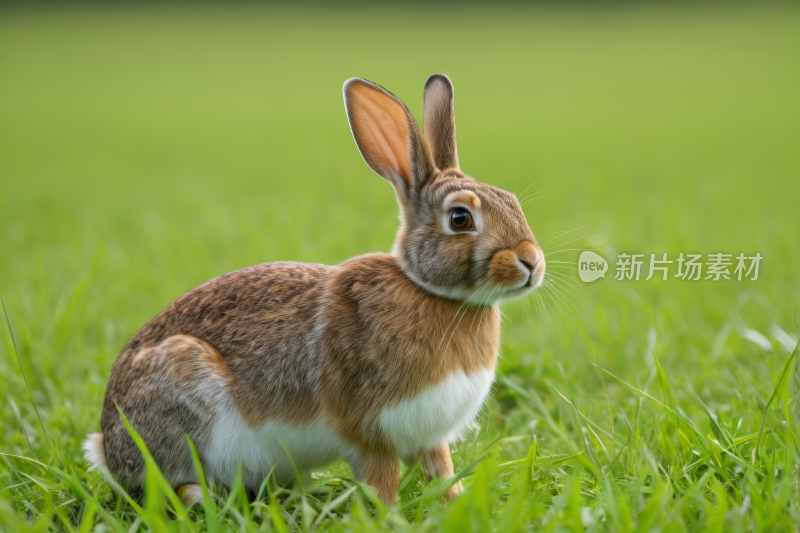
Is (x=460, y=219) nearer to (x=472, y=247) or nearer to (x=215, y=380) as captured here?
(x=472, y=247)

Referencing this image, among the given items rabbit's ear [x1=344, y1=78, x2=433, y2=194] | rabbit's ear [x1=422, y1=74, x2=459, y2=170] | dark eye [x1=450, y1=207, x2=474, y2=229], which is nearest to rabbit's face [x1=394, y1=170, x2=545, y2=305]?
dark eye [x1=450, y1=207, x2=474, y2=229]

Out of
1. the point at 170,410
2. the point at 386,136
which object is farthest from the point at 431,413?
the point at 386,136

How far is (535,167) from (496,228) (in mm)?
7132

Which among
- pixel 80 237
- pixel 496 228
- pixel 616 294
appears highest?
pixel 496 228

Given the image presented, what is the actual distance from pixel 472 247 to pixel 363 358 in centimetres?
68

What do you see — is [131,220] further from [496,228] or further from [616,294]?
[496,228]

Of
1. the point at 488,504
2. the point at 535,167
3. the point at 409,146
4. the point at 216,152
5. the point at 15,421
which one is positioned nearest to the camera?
the point at 488,504

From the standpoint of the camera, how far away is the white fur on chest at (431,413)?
299 centimetres

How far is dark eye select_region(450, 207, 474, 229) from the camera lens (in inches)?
119

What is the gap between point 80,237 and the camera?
7.52 metres

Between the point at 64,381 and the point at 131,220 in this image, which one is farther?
the point at 131,220

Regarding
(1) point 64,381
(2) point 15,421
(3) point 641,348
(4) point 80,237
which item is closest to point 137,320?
(1) point 64,381

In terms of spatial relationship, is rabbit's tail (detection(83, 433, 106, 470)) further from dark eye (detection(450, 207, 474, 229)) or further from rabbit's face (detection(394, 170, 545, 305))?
dark eye (detection(450, 207, 474, 229))

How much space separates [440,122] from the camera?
3445 mm
